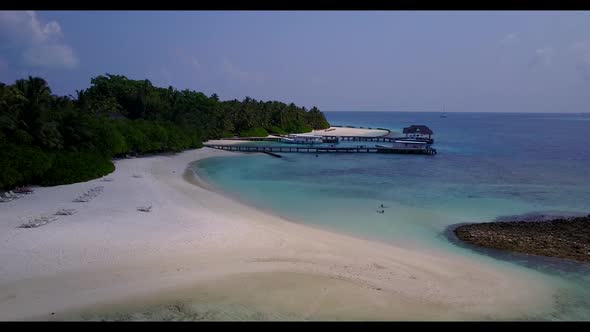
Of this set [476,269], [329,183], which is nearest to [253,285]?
[476,269]

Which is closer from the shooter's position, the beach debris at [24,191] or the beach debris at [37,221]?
the beach debris at [37,221]

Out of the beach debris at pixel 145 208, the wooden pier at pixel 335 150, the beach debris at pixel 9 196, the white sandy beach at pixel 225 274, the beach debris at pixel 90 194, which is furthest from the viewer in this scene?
the wooden pier at pixel 335 150

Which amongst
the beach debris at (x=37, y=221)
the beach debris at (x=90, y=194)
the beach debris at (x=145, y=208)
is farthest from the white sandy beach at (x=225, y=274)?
the beach debris at (x=90, y=194)

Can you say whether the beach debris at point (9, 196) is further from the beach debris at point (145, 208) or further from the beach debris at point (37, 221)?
the beach debris at point (145, 208)
